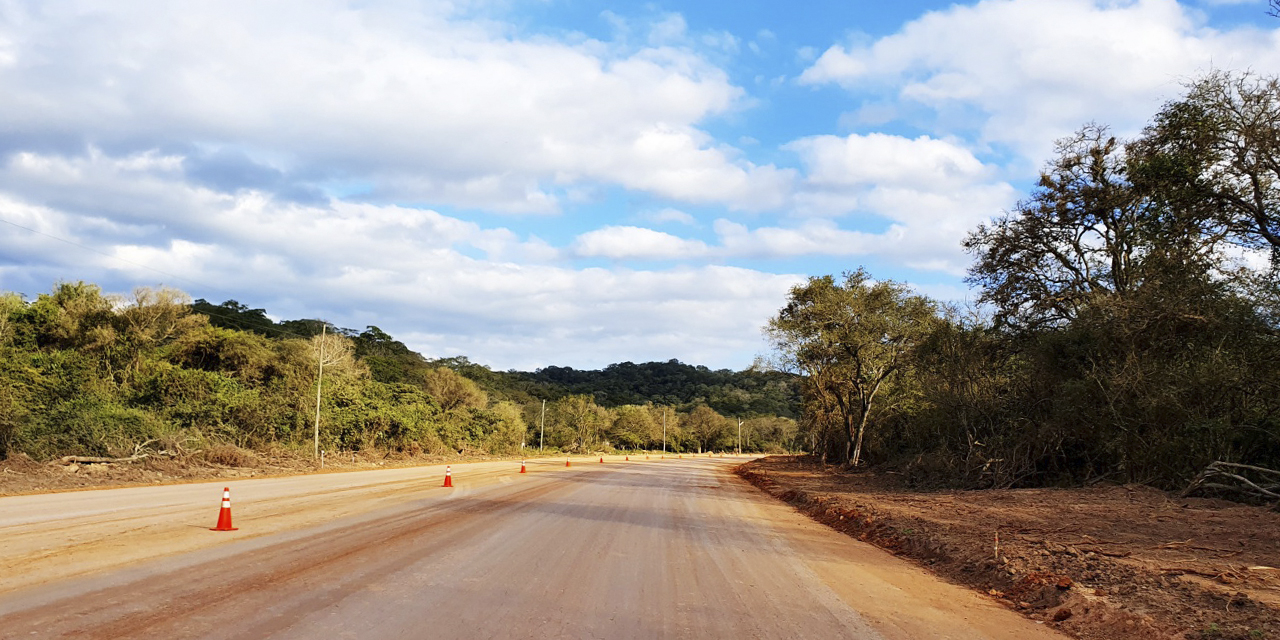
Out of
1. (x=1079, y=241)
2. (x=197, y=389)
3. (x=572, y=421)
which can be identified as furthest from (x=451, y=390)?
(x=1079, y=241)

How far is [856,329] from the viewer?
1383 inches

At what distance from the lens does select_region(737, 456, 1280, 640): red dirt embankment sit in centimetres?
616

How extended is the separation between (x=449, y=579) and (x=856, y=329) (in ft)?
101

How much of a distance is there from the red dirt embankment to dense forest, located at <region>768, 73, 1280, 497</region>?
2130 mm

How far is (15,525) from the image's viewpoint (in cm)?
1073

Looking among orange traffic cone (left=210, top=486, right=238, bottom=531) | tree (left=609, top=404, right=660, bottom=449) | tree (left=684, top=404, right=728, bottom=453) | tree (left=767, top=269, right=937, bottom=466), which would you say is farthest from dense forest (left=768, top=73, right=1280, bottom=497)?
tree (left=684, top=404, right=728, bottom=453)

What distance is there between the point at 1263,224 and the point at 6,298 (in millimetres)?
48694

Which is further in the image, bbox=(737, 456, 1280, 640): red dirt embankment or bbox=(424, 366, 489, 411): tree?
bbox=(424, 366, 489, 411): tree

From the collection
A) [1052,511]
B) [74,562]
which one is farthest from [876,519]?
[74,562]

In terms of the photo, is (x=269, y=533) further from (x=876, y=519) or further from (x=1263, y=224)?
(x=1263, y=224)

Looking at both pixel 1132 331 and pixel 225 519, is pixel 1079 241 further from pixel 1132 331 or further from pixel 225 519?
pixel 225 519

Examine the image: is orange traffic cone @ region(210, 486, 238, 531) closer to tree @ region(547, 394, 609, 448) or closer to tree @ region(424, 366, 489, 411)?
tree @ region(424, 366, 489, 411)

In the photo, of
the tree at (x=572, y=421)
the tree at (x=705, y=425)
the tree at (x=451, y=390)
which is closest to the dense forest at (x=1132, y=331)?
the tree at (x=451, y=390)

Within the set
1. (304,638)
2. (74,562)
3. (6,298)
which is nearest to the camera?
(304,638)
